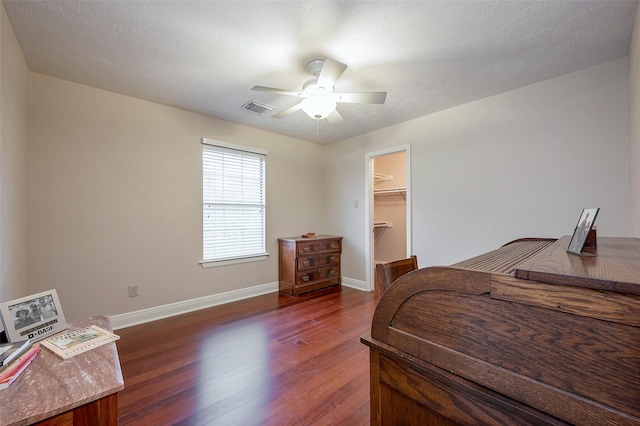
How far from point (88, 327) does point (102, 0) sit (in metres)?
1.85

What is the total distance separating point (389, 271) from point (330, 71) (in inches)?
58.2

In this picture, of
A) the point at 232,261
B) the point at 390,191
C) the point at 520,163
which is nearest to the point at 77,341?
the point at 232,261

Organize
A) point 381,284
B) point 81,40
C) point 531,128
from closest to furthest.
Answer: point 381,284 → point 81,40 → point 531,128

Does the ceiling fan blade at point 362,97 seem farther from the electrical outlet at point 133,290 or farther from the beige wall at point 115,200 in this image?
the electrical outlet at point 133,290

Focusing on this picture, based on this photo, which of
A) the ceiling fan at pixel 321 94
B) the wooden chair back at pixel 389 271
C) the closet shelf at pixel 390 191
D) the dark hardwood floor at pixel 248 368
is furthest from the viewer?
the closet shelf at pixel 390 191

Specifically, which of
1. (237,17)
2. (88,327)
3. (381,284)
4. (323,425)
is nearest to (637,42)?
(381,284)

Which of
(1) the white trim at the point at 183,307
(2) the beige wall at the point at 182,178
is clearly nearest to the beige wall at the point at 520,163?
(2) the beige wall at the point at 182,178

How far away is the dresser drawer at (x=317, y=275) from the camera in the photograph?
12.7ft

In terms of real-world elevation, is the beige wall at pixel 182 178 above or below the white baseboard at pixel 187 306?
above

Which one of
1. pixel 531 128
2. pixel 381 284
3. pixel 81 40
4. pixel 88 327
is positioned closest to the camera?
pixel 88 327

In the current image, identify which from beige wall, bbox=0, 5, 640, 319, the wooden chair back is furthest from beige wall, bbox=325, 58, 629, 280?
the wooden chair back

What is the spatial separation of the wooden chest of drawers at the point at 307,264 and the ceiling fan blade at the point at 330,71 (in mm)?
2295

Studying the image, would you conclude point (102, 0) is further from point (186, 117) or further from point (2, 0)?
point (186, 117)

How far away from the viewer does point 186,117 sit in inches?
127
